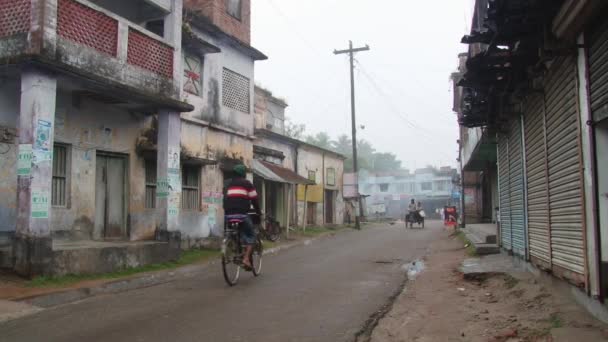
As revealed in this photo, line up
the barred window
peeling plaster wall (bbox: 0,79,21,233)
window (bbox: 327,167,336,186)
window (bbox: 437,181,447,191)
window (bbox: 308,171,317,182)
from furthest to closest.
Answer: window (bbox: 437,181,447,191) → window (bbox: 327,167,336,186) → window (bbox: 308,171,317,182) → the barred window → peeling plaster wall (bbox: 0,79,21,233)

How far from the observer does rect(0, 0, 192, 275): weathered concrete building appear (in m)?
8.55

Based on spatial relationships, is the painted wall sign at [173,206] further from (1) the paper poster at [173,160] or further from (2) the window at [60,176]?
(2) the window at [60,176]

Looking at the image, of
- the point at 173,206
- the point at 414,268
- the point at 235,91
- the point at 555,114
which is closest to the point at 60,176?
the point at 173,206

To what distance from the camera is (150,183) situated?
1323 cm

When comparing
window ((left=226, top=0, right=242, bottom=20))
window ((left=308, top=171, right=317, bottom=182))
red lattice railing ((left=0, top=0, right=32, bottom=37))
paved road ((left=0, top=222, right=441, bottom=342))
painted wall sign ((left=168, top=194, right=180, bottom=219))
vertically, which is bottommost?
paved road ((left=0, top=222, right=441, bottom=342))

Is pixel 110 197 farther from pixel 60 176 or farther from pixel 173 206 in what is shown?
pixel 60 176

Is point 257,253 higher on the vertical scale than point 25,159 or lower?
lower

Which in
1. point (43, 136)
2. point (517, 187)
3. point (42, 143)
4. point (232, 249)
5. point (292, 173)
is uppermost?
point (292, 173)

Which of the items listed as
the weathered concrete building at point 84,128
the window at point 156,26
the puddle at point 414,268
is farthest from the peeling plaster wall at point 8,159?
the puddle at point 414,268

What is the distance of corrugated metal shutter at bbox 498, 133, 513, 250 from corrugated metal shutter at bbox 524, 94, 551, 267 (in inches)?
83.8

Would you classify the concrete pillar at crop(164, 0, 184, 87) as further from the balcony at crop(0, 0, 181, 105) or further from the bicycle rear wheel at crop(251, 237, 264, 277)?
the bicycle rear wheel at crop(251, 237, 264, 277)

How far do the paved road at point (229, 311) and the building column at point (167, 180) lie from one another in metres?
2.11

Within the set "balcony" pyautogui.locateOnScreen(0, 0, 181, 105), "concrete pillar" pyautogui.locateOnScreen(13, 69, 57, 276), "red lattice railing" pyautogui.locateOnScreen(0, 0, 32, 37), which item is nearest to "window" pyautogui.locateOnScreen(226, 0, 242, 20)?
"balcony" pyautogui.locateOnScreen(0, 0, 181, 105)

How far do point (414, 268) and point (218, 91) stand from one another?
26.7 feet
